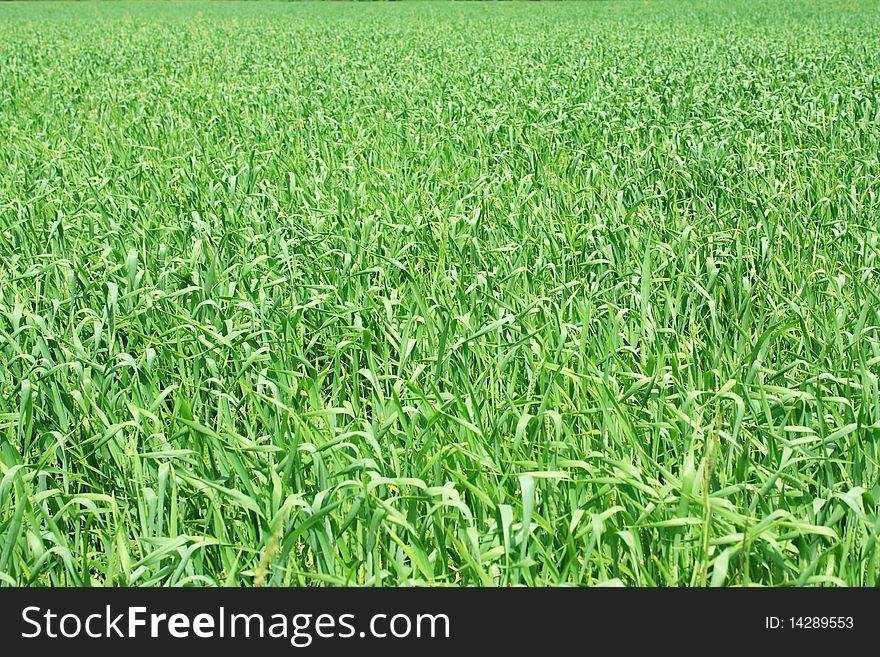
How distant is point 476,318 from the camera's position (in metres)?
3.57

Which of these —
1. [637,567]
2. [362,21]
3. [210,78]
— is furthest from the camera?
[362,21]

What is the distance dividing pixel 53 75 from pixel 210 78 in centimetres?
244

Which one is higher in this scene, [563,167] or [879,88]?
[879,88]

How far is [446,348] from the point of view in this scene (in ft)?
10.5

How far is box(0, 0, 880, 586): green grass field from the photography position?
2.19 metres

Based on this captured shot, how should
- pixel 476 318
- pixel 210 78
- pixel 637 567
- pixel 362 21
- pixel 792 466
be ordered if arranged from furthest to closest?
pixel 362 21 → pixel 210 78 → pixel 476 318 → pixel 792 466 → pixel 637 567

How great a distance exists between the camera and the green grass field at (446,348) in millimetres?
2188

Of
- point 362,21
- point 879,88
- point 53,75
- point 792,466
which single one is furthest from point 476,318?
point 362,21

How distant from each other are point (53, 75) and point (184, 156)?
7613mm

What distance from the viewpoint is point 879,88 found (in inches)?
366
